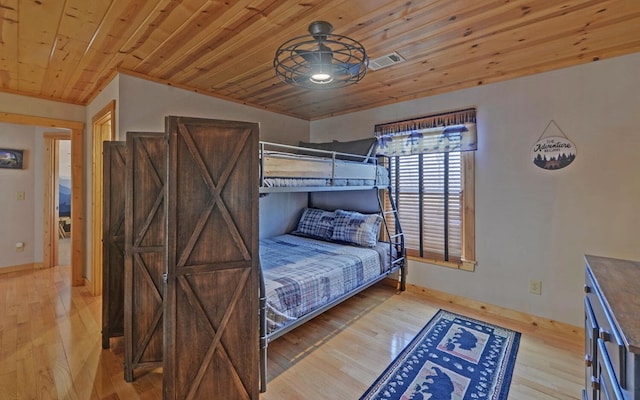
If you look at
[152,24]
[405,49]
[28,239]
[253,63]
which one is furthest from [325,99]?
[28,239]

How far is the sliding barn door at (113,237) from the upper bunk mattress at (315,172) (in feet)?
4.14

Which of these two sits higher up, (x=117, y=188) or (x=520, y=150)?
(x=520, y=150)

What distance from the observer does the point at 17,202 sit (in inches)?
170

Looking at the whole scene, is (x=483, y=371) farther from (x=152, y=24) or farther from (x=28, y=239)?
(x=28, y=239)

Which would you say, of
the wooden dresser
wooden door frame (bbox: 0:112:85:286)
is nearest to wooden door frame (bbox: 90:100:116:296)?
wooden door frame (bbox: 0:112:85:286)

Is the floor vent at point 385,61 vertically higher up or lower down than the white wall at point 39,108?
higher up

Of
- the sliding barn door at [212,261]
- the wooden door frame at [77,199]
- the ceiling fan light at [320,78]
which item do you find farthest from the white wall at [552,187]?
the wooden door frame at [77,199]

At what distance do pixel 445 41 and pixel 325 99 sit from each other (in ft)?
5.55

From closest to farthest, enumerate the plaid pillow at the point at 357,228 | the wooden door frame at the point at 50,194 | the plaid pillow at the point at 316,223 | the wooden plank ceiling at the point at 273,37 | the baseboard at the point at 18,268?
the wooden plank ceiling at the point at 273,37, the plaid pillow at the point at 357,228, the plaid pillow at the point at 316,223, the baseboard at the point at 18,268, the wooden door frame at the point at 50,194

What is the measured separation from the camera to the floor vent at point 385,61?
2373 millimetres

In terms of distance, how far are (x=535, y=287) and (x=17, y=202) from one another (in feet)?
22.3

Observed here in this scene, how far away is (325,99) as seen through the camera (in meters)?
3.59

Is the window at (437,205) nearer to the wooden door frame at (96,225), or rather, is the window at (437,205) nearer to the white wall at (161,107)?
the white wall at (161,107)

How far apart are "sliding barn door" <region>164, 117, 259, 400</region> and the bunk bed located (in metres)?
0.22
